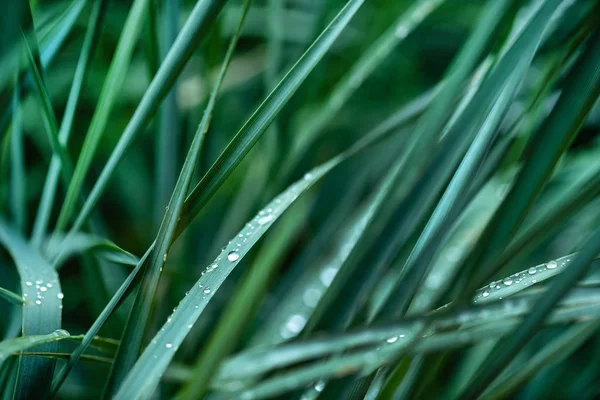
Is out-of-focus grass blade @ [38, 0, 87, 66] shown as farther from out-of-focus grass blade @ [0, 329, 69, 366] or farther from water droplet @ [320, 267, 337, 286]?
water droplet @ [320, 267, 337, 286]

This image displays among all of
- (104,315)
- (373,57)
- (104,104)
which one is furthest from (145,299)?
(373,57)

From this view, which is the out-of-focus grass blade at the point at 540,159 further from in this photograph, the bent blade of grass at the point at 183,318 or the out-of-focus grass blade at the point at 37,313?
the out-of-focus grass blade at the point at 37,313

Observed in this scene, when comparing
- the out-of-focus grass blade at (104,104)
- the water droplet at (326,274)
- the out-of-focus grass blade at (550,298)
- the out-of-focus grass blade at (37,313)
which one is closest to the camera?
the out-of-focus grass blade at (550,298)

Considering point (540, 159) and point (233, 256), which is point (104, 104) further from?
point (540, 159)

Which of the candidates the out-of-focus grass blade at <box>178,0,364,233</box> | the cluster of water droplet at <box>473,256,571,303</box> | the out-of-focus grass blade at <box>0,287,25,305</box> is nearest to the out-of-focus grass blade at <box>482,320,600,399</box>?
the cluster of water droplet at <box>473,256,571,303</box>

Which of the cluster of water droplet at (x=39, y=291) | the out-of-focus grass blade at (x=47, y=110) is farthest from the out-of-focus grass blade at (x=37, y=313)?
the out-of-focus grass blade at (x=47, y=110)

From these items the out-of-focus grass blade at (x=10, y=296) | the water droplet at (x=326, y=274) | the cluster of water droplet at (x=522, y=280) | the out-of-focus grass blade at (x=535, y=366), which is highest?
the water droplet at (x=326, y=274)
